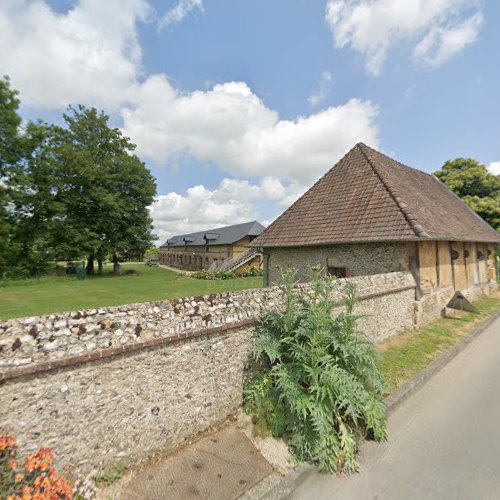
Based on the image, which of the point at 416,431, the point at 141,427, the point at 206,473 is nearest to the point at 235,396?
the point at 206,473

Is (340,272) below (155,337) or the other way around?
the other way around

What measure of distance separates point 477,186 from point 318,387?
28.9 metres

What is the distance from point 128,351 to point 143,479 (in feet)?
5.20

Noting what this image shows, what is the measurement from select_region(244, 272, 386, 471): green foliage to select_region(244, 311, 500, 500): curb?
10.2 inches

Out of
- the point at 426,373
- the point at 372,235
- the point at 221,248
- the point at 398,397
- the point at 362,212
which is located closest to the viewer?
the point at 398,397

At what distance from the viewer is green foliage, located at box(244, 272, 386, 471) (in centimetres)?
355

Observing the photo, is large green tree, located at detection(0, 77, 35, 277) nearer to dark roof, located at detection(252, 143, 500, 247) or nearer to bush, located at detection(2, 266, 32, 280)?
bush, located at detection(2, 266, 32, 280)

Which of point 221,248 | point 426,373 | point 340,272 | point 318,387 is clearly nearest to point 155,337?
point 318,387

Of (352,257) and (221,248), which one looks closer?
(352,257)

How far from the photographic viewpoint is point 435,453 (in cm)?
377

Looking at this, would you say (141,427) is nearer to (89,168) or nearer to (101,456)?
(101,456)

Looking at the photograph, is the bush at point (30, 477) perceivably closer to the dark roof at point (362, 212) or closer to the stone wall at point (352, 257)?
the stone wall at point (352, 257)

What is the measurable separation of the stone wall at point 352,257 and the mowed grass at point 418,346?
219 centimetres

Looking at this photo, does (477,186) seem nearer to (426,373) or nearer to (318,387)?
(426,373)
